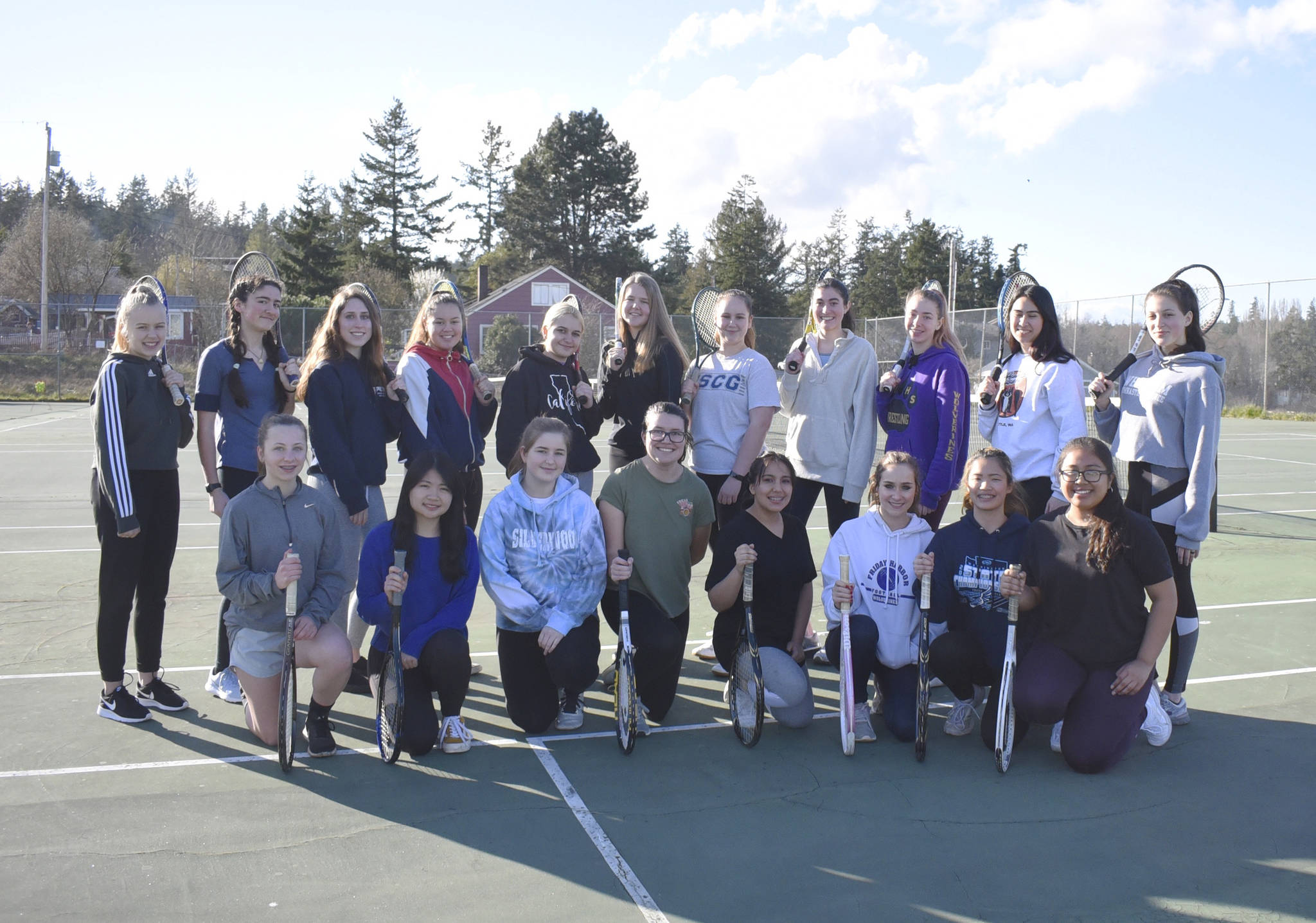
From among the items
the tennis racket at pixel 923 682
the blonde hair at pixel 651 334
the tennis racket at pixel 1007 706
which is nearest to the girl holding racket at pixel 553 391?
the blonde hair at pixel 651 334

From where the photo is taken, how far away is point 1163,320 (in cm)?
438

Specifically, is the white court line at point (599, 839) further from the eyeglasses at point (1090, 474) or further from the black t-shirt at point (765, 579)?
the eyeglasses at point (1090, 474)

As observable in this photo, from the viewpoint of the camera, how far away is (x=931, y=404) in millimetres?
4824

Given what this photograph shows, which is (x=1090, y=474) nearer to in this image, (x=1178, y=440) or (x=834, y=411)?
(x=1178, y=440)

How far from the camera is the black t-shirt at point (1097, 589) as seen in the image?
3.89 meters

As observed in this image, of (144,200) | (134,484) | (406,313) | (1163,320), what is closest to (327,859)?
→ (134,484)

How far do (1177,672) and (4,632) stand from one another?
19.7 feet

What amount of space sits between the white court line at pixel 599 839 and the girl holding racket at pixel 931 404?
2.04 m

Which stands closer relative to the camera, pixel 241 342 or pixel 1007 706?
pixel 1007 706

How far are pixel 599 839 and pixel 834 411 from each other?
8.45 feet

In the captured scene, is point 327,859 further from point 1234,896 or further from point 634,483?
point 1234,896

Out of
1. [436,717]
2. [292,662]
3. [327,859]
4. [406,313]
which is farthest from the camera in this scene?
[406,313]

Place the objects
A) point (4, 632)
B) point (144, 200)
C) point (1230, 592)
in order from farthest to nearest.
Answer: point (144, 200) → point (1230, 592) → point (4, 632)

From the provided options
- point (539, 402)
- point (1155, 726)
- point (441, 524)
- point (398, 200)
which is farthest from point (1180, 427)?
point (398, 200)
